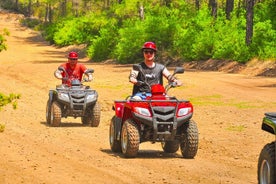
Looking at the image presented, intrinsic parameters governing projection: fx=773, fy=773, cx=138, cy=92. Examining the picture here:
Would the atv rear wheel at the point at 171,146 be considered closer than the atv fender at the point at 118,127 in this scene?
No

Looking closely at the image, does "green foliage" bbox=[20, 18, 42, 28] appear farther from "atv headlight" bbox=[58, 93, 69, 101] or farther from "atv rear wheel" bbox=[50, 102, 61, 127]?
"atv headlight" bbox=[58, 93, 69, 101]

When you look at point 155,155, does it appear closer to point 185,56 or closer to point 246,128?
point 246,128

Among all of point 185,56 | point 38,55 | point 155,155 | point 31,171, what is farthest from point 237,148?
point 38,55

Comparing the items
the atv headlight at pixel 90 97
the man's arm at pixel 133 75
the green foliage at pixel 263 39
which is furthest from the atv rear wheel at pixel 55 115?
the green foliage at pixel 263 39

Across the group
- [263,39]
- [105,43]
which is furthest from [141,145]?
[105,43]

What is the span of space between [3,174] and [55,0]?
81.0m

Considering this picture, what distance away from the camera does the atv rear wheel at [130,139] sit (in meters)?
12.5

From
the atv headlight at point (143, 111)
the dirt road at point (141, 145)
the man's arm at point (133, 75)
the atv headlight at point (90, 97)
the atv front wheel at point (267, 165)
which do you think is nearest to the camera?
the atv front wheel at point (267, 165)

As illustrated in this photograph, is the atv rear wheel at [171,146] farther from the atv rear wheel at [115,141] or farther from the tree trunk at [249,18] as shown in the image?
the tree trunk at [249,18]

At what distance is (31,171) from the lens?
11258mm

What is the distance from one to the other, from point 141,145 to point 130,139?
106 inches

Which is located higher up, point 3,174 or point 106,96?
point 3,174

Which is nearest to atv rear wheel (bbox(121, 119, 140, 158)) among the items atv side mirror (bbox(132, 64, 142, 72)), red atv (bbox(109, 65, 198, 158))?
red atv (bbox(109, 65, 198, 158))

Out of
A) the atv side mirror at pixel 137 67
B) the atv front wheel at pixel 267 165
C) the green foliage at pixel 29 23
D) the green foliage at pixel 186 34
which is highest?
the atv side mirror at pixel 137 67
